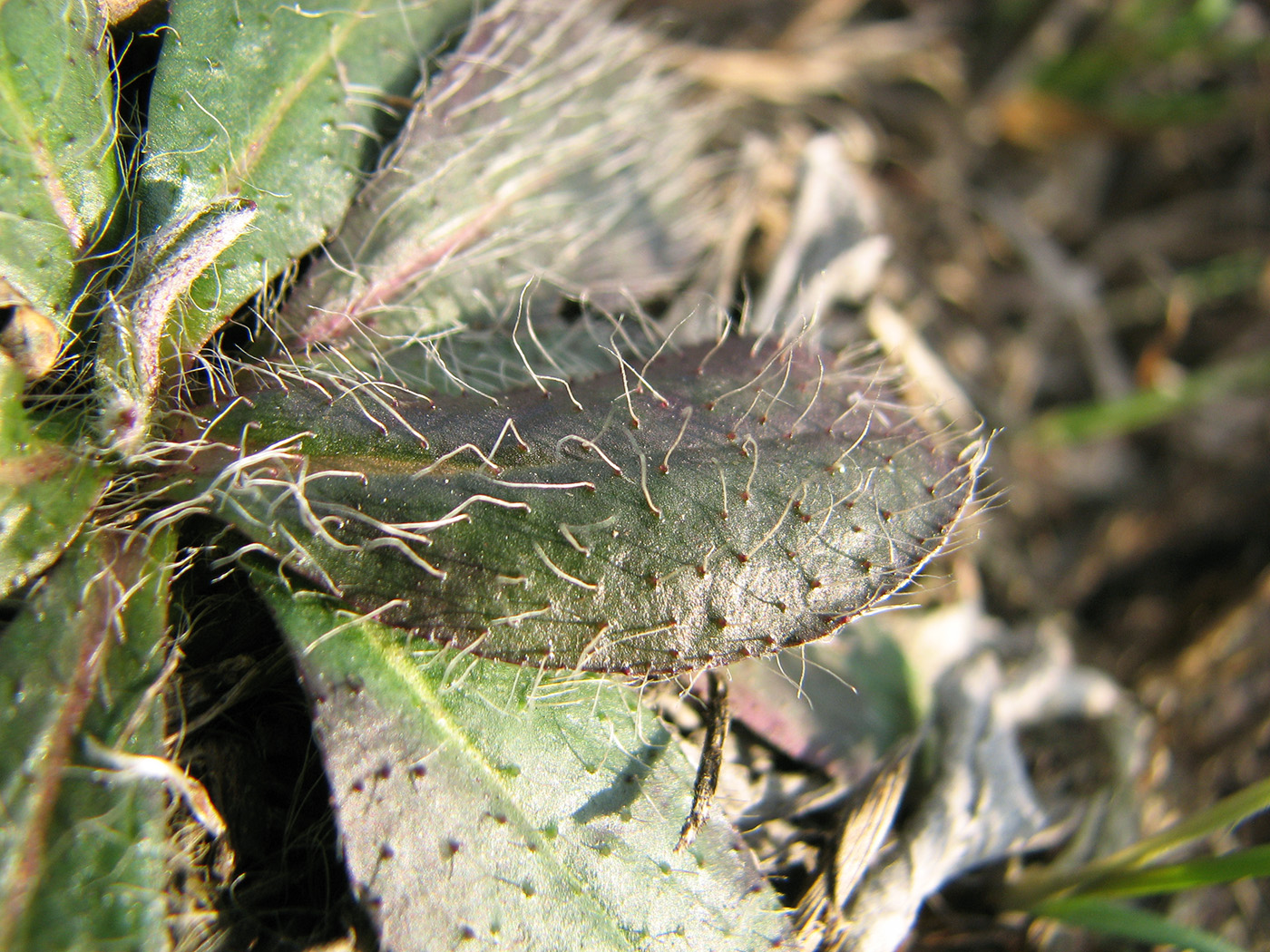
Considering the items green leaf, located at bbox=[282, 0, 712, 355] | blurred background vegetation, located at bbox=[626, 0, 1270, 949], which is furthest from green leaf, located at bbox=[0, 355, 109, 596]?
blurred background vegetation, located at bbox=[626, 0, 1270, 949]

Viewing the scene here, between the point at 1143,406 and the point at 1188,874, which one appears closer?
the point at 1188,874

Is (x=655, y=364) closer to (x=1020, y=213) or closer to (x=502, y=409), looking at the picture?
(x=502, y=409)

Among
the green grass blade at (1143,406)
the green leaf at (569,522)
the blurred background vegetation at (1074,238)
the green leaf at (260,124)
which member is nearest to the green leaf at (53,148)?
the green leaf at (260,124)

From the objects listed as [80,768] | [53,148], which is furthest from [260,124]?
[80,768]

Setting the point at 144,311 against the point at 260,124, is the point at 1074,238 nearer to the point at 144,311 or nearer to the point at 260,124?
the point at 260,124

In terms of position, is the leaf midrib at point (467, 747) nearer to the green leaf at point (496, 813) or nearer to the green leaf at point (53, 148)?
the green leaf at point (496, 813)
